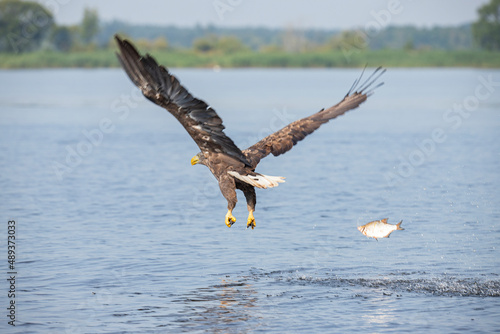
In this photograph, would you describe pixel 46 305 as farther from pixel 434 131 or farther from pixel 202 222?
pixel 434 131

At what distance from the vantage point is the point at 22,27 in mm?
123062

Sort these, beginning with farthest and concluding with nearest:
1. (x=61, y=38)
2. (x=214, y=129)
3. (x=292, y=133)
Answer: (x=61, y=38) < (x=292, y=133) < (x=214, y=129)

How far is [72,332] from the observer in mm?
9945

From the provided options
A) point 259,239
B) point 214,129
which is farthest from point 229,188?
point 259,239

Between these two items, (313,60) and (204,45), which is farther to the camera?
(204,45)

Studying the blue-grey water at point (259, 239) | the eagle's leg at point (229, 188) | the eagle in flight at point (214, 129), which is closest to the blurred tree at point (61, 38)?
the blue-grey water at point (259, 239)

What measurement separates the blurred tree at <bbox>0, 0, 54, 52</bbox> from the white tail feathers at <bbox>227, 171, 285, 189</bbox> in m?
97.0

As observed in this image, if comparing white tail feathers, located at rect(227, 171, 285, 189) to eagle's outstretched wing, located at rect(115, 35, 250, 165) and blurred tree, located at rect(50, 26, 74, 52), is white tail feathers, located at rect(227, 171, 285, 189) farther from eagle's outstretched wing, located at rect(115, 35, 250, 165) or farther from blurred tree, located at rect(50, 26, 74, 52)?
blurred tree, located at rect(50, 26, 74, 52)

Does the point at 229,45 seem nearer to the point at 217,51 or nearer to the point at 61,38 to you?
the point at 217,51

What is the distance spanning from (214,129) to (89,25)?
142 metres

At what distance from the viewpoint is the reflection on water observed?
10.0 m

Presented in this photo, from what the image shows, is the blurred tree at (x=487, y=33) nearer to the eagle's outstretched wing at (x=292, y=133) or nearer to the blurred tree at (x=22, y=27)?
the blurred tree at (x=22, y=27)

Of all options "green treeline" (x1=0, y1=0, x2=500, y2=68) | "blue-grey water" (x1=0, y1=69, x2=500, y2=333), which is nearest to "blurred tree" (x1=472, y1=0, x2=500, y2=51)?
Result: "green treeline" (x1=0, y1=0, x2=500, y2=68)

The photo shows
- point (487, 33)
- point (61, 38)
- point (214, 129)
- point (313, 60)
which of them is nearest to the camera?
point (214, 129)
